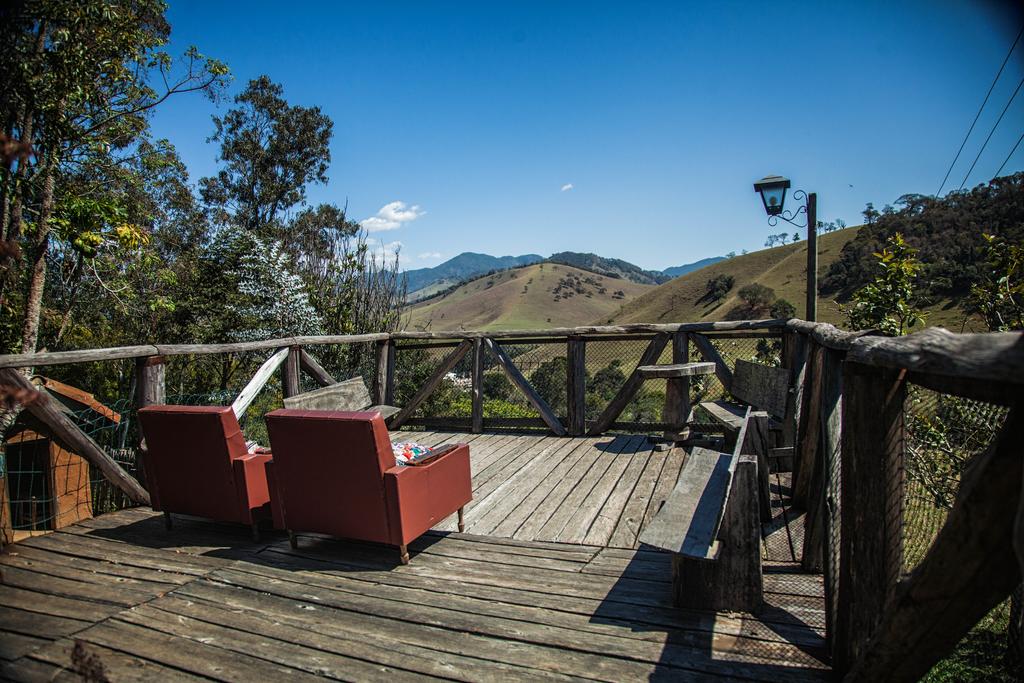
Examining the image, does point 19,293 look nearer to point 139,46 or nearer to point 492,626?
point 139,46

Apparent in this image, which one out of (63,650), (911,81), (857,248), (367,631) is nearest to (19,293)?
(63,650)

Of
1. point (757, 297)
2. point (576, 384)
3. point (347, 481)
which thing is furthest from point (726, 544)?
point (757, 297)

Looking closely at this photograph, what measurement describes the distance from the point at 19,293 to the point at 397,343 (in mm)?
5748

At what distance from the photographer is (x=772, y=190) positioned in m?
6.12

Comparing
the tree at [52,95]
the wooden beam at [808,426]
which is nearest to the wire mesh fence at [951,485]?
the wooden beam at [808,426]

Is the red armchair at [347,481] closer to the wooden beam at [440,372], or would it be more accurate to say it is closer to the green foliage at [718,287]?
the wooden beam at [440,372]

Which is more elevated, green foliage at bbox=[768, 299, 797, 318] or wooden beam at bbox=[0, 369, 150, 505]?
green foliage at bbox=[768, 299, 797, 318]

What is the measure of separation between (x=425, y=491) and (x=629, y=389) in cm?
322

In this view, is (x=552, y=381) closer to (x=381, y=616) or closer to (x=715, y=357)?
(x=715, y=357)

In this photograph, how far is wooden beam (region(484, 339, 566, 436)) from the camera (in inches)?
242

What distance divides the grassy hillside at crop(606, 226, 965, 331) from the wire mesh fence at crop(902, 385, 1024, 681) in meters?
32.0

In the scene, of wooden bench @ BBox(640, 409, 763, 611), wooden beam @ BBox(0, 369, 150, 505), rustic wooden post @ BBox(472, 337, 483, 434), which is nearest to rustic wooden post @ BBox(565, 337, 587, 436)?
rustic wooden post @ BBox(472, 337, 483, 434)

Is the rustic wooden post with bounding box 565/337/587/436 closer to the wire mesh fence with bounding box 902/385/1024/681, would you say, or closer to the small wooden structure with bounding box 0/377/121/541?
the wire mesh fence with bounding box 902/385/1024/681

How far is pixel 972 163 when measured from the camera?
8789 millimetres
